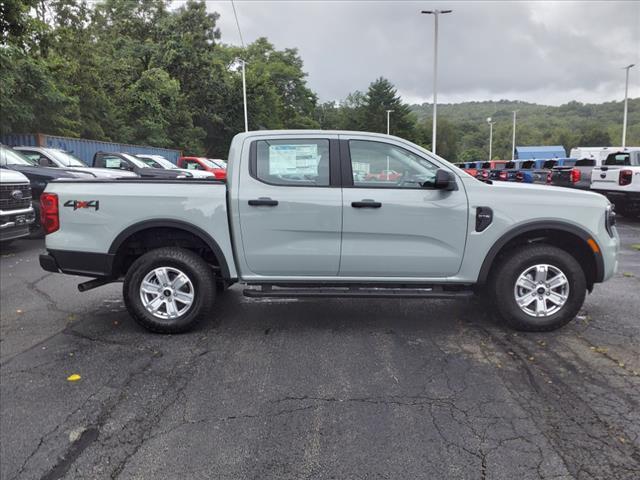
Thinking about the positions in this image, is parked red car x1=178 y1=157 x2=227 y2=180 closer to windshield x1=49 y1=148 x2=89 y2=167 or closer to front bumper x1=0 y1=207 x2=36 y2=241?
windshield x1=49 y1=148 x2=89 y2=167

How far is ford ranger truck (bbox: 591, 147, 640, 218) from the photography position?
12289 millimetres

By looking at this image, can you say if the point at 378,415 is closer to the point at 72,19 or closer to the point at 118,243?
the point at 118,243

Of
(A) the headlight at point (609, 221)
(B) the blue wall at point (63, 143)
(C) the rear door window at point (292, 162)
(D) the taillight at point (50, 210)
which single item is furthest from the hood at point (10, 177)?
(B) the blue wall at point (63, 143)

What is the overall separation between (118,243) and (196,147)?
38.6m

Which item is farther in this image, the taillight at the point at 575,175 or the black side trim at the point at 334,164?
the taillight at the point at 575,175

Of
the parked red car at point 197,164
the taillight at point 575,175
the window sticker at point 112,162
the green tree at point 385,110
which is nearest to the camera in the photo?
the taillight at point 575,175

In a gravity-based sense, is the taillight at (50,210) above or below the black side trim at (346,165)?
below

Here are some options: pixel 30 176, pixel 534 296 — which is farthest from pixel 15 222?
pixel 534 296

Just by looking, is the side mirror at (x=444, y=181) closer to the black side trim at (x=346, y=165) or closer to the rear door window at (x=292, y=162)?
the black side trim at (x=346, y=165)

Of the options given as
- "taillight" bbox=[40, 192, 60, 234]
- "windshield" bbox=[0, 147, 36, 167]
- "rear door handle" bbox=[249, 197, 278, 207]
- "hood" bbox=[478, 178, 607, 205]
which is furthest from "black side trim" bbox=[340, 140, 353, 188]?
"windshield" bbox=[0, 147, 36, 167]

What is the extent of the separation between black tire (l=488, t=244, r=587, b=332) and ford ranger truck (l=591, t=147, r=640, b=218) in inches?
355

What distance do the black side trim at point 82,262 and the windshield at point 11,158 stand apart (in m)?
6.93

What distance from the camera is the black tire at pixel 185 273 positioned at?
485 centimetres

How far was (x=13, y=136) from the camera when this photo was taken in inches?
774
